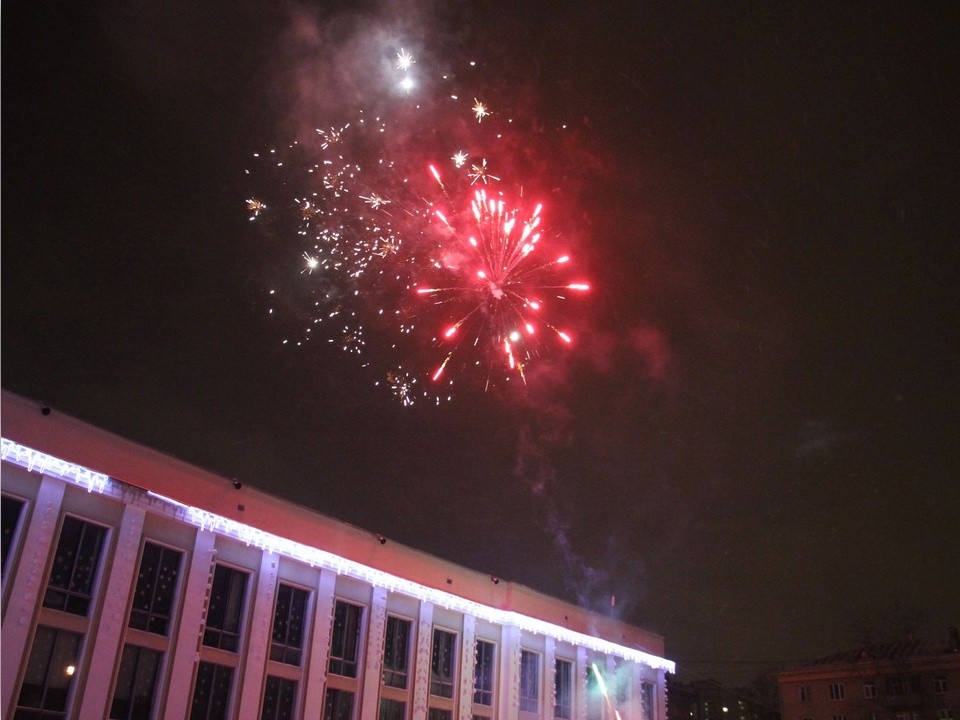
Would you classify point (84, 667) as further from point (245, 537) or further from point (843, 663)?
point (843, 663)

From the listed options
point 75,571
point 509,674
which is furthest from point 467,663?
point 75,571

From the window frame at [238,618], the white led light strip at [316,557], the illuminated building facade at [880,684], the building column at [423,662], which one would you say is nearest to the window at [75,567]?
the white led light strip at [316,557]

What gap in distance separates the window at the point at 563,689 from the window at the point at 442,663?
5552 millimetres

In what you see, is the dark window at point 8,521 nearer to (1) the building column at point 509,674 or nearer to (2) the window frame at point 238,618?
(2) the window frame at point 238,618

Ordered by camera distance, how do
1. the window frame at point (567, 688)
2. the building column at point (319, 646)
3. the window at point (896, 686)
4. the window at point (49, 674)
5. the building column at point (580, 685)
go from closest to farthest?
the window at point (49, 674)
the building column at point (319, 646)
the window frame at point (567, 688)
the building column at point (580, 685)
the window at point (896, 686)

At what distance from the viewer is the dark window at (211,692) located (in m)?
19.5

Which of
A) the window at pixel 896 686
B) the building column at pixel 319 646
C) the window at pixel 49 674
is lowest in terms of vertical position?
the window at pixel 49 674

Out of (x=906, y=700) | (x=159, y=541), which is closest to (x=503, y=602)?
(x=159, y=541)

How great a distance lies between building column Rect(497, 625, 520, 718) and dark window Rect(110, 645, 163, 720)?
12610 mm

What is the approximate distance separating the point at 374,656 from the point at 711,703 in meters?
54.7

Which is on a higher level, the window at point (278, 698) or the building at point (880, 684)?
the building at point (880, 684)

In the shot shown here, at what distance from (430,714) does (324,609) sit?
17.4 ft

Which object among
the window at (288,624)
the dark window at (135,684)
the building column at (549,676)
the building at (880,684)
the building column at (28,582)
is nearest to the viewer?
the building column at (28,582)

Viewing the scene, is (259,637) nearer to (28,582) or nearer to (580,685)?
(28,582)
